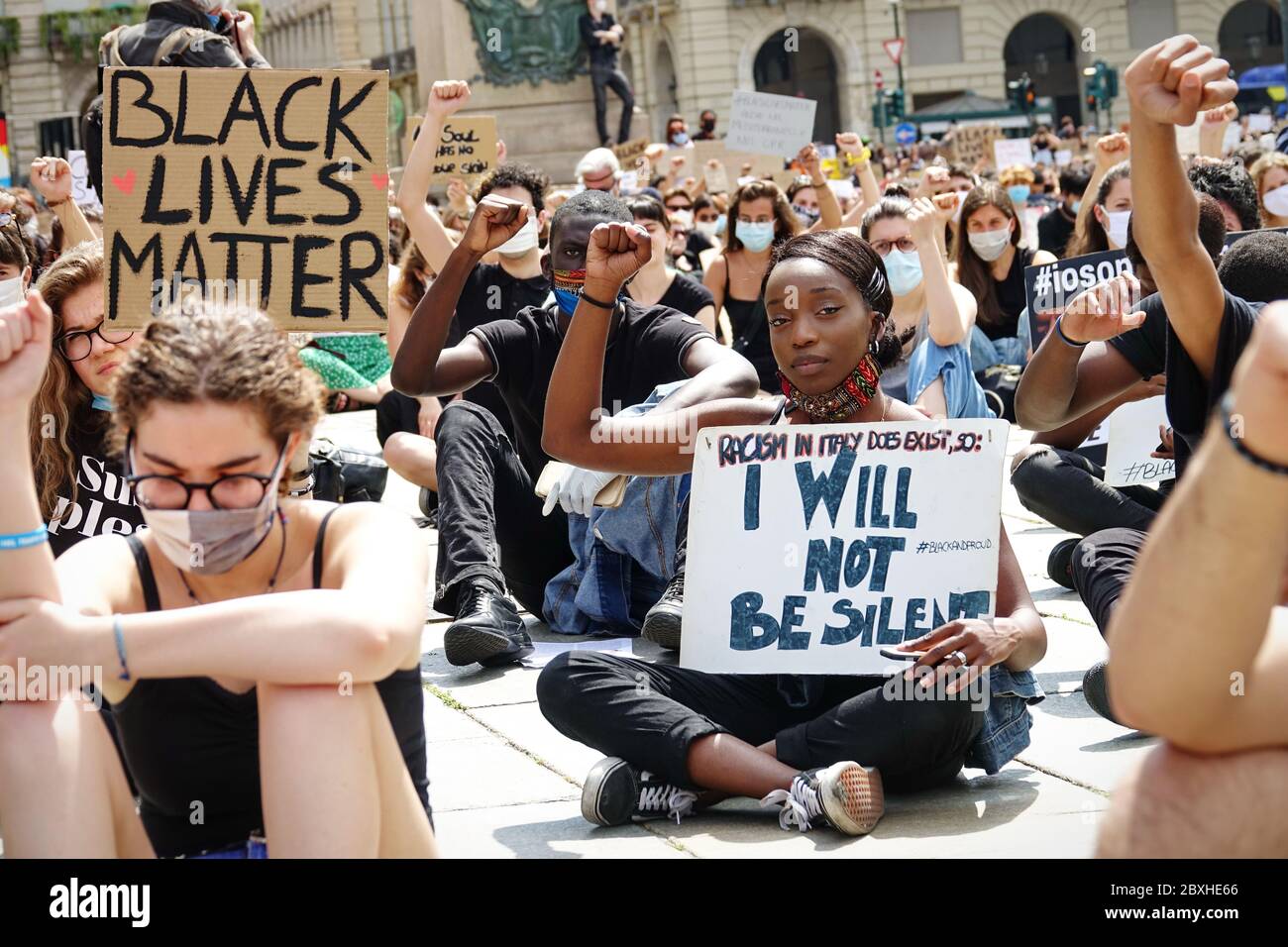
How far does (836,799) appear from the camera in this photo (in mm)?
3557

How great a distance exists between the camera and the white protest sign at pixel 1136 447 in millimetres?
5527

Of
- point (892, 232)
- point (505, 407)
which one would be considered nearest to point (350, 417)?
point (892, 232)

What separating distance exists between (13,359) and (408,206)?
4521 millimetres

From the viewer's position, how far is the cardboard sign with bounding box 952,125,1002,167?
23.2 m

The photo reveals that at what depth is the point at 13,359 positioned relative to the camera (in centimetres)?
262

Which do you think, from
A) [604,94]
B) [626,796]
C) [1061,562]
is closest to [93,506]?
[626,796]

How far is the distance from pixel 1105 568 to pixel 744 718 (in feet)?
3.13

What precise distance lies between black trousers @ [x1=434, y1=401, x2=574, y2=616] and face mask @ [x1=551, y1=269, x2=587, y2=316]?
1.79 ft

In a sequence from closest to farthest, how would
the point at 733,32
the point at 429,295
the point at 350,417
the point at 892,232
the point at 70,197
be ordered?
the point at 429,295
the point at 70,197
the point at 892,232
the point at 350,417
the point at 733,32

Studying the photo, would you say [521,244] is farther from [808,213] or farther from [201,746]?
[808,213]

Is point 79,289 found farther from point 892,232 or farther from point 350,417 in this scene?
point 350,417

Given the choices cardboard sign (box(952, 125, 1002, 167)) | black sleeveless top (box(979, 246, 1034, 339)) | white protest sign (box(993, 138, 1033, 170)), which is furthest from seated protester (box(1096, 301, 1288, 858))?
cardboard sign (box(952, 125, 1002, 167))

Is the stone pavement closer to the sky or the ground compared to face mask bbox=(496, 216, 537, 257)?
closer to the ground

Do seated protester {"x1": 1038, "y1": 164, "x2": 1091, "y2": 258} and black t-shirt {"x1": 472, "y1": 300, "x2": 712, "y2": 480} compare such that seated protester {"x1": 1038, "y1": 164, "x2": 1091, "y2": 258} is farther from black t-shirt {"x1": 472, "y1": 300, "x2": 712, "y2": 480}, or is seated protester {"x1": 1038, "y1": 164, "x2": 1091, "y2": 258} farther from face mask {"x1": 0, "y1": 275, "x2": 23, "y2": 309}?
face mask {"x1": 0, "y1": 275, "x2": 23, "y2": 309}
